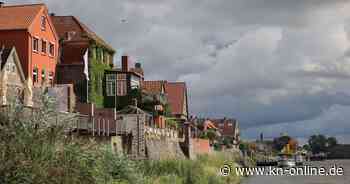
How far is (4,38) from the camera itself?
5406 centimetres

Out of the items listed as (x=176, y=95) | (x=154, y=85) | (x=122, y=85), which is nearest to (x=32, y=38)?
(x=122, y=85)

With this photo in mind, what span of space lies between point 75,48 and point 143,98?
29.3ft

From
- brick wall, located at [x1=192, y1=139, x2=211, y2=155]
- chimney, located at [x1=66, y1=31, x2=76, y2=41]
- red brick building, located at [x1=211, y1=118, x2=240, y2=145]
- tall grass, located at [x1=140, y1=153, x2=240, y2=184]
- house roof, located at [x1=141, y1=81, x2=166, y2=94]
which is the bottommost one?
tall grass, located at [x1=140, y1=153, x2=240, y2=184]

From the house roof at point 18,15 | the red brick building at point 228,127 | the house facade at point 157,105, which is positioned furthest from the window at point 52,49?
the red brick building at point 228,127

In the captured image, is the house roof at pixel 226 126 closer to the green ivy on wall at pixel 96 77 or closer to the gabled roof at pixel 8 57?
the green ivy on wall at pixel 96 77

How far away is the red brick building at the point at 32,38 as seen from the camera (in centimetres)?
5394

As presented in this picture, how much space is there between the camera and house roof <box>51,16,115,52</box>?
6246 cm

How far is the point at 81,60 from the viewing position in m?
60.1

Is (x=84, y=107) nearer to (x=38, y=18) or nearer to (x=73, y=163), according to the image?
(x=38, y=18)

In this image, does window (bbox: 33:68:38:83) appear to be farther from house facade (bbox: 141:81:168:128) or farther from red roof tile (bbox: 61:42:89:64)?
house facade (bbox: 141:81:168:128)

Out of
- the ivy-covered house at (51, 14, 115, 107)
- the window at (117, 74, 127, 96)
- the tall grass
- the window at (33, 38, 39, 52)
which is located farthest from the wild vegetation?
the window at (117, 74, 127, 96)

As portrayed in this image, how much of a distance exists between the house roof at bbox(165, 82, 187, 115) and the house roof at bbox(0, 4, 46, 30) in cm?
3208

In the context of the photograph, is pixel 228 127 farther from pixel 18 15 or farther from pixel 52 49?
pixel 18 15

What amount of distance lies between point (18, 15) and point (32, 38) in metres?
3.14
